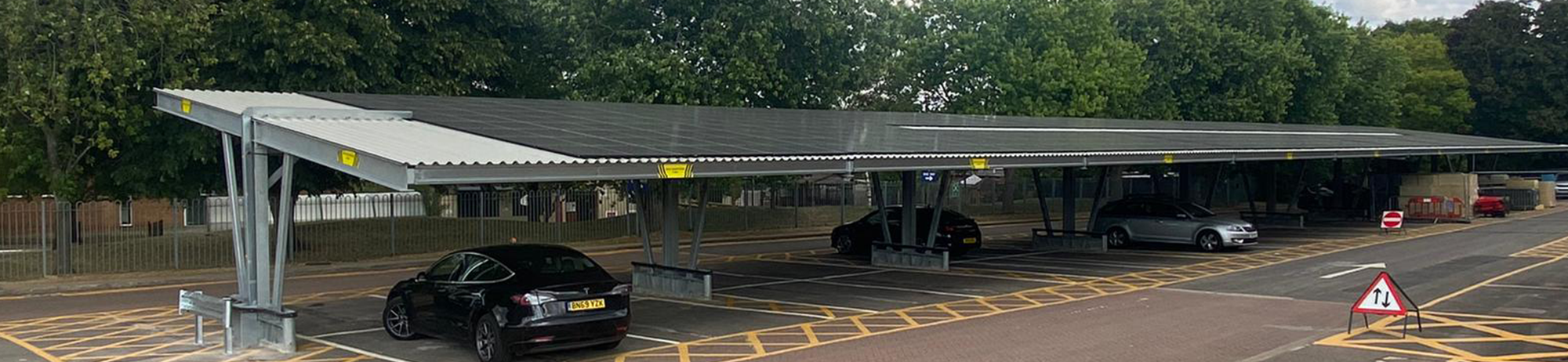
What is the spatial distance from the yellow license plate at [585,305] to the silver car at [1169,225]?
17274mm

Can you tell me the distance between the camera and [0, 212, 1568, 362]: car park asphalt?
39.6 feet

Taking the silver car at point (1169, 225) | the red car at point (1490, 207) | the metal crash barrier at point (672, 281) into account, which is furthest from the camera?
the red car at point (1490, 207)

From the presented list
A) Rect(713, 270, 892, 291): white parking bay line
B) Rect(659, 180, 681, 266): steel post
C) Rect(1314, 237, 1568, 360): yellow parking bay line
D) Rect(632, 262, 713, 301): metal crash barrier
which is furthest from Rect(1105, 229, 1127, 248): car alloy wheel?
Rect(659, 180, 681, 266): steel post

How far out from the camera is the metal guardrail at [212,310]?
12.1 metres

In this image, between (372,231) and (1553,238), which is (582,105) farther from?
→ (1553,238)

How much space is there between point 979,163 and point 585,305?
7.34 meters

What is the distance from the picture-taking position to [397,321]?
13.0 meters

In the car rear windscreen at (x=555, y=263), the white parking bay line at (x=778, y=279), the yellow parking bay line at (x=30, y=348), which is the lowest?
the yellow parking bay line at (x=30, y=348)

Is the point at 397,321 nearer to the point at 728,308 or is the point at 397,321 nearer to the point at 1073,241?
the point at 728,308

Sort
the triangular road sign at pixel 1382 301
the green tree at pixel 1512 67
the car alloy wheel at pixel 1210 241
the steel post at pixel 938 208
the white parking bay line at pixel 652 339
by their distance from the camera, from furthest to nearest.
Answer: the green tree at pixel 1512 67, the car alloy wheel at pixel 1210 241, the steel post at pixel 938 208, the white parking bay line at pixel 652 339, the triangular road sign at pixel 1382 301

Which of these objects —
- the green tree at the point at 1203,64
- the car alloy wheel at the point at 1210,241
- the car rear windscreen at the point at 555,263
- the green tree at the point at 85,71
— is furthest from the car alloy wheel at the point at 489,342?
the green tree at the point at 1203,64

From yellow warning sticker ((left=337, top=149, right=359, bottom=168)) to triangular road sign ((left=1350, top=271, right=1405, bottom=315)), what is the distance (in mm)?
10597

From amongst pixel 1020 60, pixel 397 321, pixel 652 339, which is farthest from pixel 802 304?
pixel 1020 60

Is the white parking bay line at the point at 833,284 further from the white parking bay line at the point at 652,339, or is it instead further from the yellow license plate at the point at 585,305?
the yellow license plate at the point at 585,305
